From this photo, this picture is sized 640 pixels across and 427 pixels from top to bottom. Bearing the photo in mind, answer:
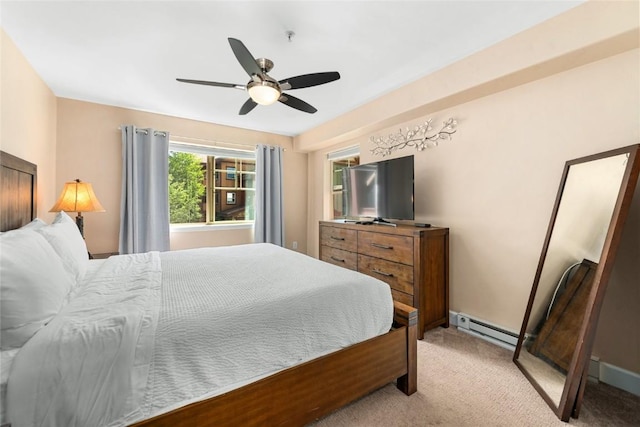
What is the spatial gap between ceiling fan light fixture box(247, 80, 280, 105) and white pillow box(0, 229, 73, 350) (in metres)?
1.48

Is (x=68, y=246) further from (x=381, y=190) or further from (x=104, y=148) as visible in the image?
(x=381, y=190)

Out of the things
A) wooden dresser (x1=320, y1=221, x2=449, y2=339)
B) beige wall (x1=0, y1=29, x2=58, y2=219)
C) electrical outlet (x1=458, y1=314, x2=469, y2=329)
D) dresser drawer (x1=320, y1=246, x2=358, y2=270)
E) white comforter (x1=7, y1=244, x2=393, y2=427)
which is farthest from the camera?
dresser drawer (x1=320, y1=246, x2=358, y2=270)

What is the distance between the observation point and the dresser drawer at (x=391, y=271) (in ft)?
8.21

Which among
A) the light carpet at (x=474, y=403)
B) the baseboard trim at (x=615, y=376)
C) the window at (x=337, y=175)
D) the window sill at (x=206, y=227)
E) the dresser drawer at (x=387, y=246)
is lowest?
the light carpet at (x=474, y=403)

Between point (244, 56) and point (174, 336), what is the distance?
1602mm

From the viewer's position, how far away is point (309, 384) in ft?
4.40

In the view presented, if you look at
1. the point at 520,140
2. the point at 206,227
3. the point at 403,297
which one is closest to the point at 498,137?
the point at 520,140

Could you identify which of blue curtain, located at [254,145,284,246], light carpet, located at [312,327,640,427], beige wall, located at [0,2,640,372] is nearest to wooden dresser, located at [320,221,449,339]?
beige wall, located at [0,2,640,372]

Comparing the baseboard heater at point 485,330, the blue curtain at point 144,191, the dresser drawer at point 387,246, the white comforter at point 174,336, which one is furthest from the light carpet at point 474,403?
the blue curtain at point 144,191

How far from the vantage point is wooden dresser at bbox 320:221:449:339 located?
7.97ft

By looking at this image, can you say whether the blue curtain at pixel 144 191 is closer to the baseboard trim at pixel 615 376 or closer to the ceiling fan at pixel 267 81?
the ceiling fan at pixel 267 81

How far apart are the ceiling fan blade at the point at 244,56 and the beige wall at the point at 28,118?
6.10 feet

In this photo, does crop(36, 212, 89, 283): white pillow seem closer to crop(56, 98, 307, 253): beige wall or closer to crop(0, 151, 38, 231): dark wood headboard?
crop(0, 151, 38, 231): dark wood headboard

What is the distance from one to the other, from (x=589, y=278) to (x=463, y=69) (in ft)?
6.05
